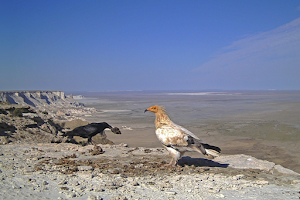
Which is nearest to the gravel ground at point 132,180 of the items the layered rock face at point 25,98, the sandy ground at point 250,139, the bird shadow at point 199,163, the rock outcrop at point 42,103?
the bird shadow at point 199,163

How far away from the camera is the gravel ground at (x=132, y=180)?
17.3 ft

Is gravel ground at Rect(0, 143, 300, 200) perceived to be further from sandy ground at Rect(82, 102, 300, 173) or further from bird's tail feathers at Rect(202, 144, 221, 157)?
sandy ground at Rect(82, 102, 300, 173)

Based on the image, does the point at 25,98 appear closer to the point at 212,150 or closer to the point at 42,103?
the point at 42,103

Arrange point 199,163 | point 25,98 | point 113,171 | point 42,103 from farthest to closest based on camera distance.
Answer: point 42,103 < point 25,98 < point 199,163 < point 113,171

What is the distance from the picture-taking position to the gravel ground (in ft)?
17.3

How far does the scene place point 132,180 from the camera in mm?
6219

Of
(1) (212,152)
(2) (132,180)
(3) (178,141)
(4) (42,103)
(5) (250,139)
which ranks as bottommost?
(5) (250,139)

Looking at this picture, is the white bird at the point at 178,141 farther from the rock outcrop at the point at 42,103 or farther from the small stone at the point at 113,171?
the rock outcrop at the point at 42,103

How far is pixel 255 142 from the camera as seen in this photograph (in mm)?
17406

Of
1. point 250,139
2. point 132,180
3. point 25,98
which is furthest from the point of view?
point 25,98

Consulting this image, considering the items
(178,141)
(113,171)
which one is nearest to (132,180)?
(113,171)

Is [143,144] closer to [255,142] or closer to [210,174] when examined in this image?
[255,142]

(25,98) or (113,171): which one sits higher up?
(25,98)

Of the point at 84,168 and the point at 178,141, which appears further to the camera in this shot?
the point at 178,141
